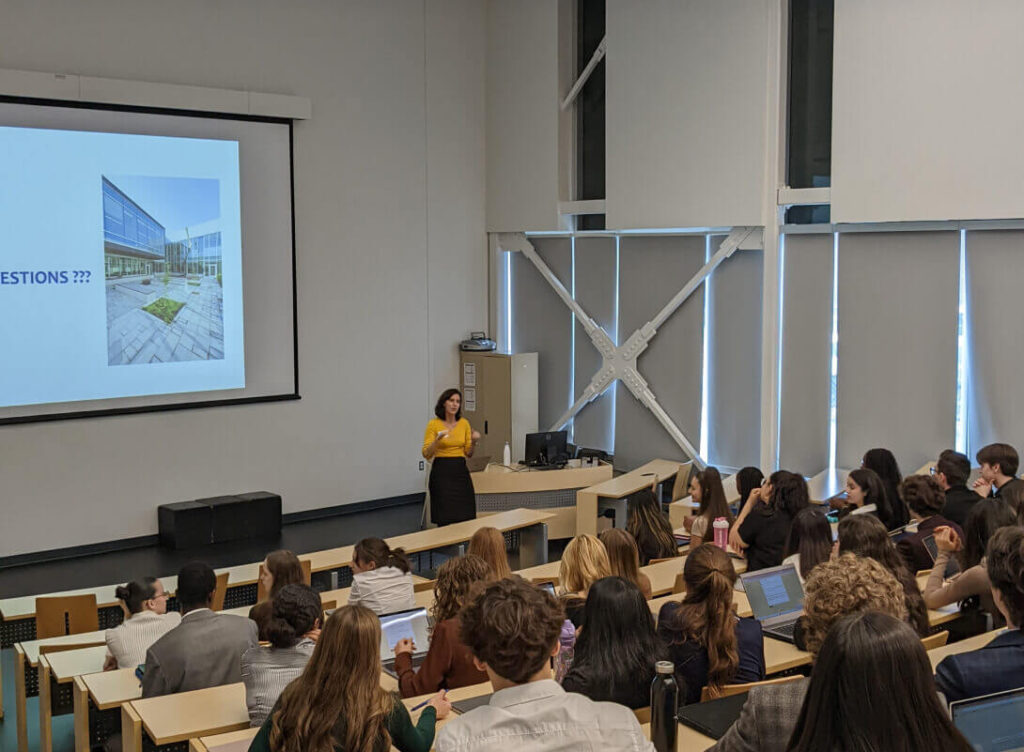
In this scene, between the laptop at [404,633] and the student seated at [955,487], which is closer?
the laptop at [404,633]

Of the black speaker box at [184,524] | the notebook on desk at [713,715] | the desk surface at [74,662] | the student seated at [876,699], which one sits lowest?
the black speaker box at [184,524]

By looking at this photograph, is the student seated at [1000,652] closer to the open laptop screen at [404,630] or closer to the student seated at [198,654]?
the open laptop screen at [404,630]

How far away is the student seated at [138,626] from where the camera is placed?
15.9 ft

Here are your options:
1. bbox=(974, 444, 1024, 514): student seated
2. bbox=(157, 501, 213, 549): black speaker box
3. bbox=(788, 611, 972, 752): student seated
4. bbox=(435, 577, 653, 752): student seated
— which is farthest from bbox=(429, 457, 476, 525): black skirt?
bbox=(788, 611, 972, 752): student seated

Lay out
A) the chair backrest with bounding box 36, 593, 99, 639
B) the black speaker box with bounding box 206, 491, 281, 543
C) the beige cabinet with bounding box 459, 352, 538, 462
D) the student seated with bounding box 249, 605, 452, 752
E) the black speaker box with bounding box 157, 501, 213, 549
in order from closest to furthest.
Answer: the student seated with bounding box 249, 605, 452, 752, the chair backrest with bounding box 36, 593, 99, 639, the black speaker box with bounding box 157, 501, 213, 549, the black speaker box with bounding box 206, 491, 281, 543, the beige cabinet with bounding box 459, 352, 538, 462

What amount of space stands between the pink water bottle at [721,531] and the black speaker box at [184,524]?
5.05 metres

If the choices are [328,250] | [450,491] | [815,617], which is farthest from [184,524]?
[815,617]

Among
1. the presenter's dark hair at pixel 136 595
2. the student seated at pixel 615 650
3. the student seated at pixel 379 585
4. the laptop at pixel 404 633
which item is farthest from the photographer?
the student seated at pixel 379 585

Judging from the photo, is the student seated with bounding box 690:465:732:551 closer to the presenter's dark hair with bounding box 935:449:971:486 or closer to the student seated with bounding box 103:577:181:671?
the presenter's dark hair with bounding box 935:449:971:486

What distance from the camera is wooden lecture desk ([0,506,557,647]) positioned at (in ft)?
20.4

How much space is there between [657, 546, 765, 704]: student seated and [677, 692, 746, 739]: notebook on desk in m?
0.26

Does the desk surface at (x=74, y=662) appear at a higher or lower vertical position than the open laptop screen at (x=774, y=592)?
lower

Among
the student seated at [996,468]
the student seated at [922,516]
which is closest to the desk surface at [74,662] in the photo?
the student seated at [922,516]

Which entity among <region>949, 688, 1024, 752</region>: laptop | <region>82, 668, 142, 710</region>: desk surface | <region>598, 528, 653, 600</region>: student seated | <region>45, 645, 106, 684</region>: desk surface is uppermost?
<region>949, 688, 1024, 752</region>: laptop
